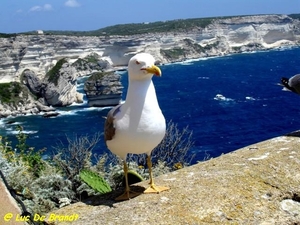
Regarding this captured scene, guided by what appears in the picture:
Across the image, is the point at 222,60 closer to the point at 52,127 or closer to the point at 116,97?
the point at 116,97

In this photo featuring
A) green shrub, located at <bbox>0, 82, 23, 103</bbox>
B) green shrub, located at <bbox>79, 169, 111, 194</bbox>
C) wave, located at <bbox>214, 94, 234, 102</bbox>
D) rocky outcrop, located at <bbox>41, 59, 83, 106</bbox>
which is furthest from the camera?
rocky outcrop, located at <bbox>41, 59, 83, 106</bbox>

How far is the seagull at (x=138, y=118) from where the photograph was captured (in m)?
3.92

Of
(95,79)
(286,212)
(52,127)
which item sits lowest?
(52,127)

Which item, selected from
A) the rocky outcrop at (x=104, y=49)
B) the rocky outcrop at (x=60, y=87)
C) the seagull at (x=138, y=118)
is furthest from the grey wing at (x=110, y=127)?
the rocky outcrop at (x=60, y=87)

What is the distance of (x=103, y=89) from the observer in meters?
56.9

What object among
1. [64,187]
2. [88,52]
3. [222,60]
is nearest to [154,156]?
[64,187]

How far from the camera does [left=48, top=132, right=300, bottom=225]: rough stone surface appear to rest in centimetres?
329

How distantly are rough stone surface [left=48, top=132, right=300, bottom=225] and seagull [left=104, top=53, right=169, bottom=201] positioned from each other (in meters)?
0.27

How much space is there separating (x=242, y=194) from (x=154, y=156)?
545 cm

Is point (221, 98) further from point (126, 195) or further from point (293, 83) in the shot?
point (126, 195)

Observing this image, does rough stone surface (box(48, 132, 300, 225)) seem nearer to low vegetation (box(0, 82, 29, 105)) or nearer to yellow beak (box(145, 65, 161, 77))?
yellow beak (box(145, 65, 161, 77))

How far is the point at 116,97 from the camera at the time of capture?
5741 cm

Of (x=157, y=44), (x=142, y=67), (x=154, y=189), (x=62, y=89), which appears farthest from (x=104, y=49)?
(x=154, y=189)

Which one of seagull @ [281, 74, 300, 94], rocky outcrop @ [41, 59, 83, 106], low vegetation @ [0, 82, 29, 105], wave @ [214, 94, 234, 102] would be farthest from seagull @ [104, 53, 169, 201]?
rocky outcrop @ [41, 59, 83, 106]
